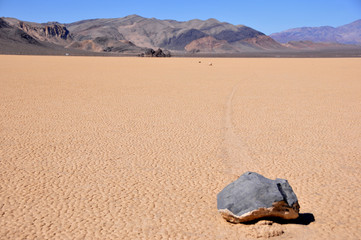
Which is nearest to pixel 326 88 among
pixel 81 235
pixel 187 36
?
pixel 81 235

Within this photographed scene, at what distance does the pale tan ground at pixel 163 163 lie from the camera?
436 cm

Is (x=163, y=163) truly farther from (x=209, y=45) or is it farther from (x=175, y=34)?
(x=175, y=34)

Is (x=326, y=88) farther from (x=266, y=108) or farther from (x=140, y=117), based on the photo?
(x=140, y=117)

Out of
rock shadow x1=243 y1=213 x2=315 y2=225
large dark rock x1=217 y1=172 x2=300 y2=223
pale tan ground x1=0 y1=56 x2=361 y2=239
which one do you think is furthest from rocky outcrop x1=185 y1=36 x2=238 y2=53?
large dark rock x1=217 y1=172 x2=300 y2=223

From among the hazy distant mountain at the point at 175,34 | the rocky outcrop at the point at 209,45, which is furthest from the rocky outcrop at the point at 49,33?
the rocky outcrop at the point at 209,45

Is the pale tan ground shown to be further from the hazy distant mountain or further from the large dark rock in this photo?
the hazy distant mountain

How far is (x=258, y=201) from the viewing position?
13.3 ft

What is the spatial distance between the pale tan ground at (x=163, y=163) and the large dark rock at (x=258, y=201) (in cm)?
18

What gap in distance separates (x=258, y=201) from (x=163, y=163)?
2765mm

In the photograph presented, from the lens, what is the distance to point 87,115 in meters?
10.5

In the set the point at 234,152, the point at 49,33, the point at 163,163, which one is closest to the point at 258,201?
the point at 163,163

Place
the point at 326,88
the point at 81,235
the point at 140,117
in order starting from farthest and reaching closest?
the point at 326,88
the point at 140,117
the point at 81,235

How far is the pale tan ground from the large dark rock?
0.59 feet

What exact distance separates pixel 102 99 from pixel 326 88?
10517 mm
